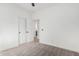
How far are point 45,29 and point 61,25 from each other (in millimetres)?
1366

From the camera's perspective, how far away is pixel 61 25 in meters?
4.06

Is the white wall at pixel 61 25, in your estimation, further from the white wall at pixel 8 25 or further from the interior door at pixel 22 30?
the white wall at pixel 8 25

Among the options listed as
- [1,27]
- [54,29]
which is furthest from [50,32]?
[1,27]

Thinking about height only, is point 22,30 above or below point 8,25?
below

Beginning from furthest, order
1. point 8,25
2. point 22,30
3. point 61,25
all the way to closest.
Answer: point 22,30, point 61,25, point 8,25

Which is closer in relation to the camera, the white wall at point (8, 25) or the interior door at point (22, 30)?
the white wall at point (8, 25)

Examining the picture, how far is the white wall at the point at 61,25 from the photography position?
3.48 meters

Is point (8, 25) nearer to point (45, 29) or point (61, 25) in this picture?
point (45, 29)

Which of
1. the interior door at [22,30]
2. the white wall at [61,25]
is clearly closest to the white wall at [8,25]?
the interior door at [22,30]

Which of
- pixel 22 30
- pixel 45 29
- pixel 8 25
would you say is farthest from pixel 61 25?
pixel 8 25

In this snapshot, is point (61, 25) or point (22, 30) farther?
point (22, 30)

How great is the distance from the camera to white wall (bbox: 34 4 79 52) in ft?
11.4

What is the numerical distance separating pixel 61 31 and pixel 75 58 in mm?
3325

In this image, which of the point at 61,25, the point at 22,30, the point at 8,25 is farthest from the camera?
the point at 22,30
